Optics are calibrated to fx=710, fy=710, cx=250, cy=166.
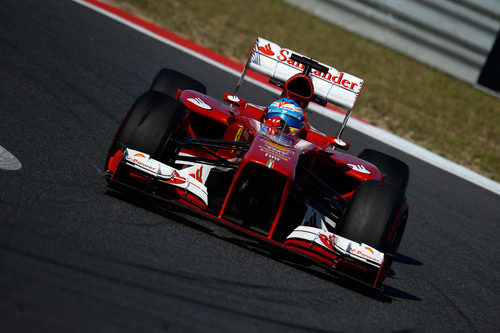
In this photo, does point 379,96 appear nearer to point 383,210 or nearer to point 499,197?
point 499,197

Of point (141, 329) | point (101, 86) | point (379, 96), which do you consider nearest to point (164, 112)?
point (141, 329)

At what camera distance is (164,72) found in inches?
320

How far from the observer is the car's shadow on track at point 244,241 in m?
5.86

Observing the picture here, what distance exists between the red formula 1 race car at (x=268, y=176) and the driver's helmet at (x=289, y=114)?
1 cm

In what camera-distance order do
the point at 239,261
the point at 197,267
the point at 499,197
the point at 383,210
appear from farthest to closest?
the point at 499,197 → the point at 383,210 → the point at 239,261 → the point at 197,267

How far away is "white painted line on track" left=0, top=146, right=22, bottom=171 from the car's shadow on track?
0.77 metres

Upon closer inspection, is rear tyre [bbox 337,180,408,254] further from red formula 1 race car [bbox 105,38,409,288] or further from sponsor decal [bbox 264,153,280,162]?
sponsor decal [bbox 264,153,280,162]

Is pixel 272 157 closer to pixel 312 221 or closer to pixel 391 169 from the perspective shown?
pixel 312 221

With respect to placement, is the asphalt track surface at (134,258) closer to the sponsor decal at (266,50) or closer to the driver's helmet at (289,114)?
the driver's helmet at (289,114)

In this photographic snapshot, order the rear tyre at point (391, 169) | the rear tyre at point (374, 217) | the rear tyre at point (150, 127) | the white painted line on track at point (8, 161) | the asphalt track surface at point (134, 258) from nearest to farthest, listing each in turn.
A: 1. the asphalt track surface at point (134, 258)
2. the white painted line on track at point (8, 161)
3. the rear tyre at point (374, 217)
4. the rear tyre at point (150, 127)
5. the rear tyre at point (391, 169)

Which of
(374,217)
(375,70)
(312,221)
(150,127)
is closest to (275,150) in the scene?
(312,221)

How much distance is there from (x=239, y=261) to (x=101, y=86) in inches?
199

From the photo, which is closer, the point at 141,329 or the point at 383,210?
the point at 141,329

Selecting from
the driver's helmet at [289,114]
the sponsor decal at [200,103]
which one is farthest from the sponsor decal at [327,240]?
the sponsor decal at [200,103]
